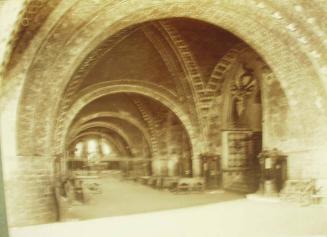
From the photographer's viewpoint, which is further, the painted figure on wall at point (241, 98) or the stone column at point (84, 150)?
the stone column at point (84, 150)

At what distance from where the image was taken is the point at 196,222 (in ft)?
19.7

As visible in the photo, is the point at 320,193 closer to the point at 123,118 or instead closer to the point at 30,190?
the point at 30,190

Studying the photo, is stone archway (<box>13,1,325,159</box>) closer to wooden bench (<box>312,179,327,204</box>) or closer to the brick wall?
the brick wall

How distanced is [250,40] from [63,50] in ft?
11.5

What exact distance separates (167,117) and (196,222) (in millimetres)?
7718

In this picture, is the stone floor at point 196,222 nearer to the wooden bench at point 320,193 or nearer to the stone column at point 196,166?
the wooden bench at point 320,193

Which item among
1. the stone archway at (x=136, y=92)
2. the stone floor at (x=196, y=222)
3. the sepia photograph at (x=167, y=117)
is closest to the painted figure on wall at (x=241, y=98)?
the sepia photograph at (x=167, y=117)

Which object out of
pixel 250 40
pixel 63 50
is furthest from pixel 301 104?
pixel 63 50

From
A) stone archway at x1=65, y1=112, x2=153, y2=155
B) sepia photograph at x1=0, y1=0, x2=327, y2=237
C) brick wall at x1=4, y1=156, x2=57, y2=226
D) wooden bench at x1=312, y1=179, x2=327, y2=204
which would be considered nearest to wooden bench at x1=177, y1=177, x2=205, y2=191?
sepia photograph at x1=0, y1=0, x2=327, y2=237

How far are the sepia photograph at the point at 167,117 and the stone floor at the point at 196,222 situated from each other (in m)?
0.03

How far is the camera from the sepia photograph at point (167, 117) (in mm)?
5930

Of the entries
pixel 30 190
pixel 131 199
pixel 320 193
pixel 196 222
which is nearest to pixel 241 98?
pixel 131 199

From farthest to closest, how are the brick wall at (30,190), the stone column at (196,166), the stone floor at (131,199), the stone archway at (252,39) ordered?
the stone column at (196,166)
the stone floor at (131,199)
the stone archway at (252,39)
the brick wall at (30,190)

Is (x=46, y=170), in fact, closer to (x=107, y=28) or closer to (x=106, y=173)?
(x=107, y=28)
